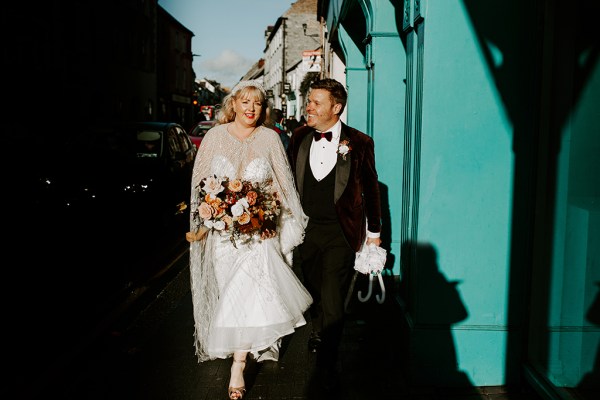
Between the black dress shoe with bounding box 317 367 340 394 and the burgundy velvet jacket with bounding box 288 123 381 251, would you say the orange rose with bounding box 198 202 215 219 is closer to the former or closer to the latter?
the burgundy velvet jacket with bounding box 288 123 381 251

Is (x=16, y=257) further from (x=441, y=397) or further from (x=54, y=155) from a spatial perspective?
(x=441, y=397)

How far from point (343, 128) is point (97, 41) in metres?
27.7

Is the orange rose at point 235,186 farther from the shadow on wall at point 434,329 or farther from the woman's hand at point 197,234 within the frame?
the shadow on wall at point 434,329

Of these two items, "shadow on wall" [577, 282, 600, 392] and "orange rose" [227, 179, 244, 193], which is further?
"orange rose" [227, 179, 244, 193]

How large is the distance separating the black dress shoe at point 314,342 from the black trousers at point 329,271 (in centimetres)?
46

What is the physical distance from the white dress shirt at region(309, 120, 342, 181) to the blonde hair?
0.45 meters

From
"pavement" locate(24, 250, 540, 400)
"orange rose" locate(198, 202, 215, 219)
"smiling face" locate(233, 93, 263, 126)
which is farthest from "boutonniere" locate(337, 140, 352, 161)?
"pavement" locate(24, 250, 540, 400)

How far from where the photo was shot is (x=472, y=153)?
3.62 meters

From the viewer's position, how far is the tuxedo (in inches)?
156

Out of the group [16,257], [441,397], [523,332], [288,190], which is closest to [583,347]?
[523,332]

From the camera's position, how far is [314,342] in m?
4.52

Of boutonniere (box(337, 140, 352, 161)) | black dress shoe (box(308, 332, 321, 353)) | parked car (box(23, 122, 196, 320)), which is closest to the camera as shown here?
boutonniere (box(337, 140, 352, 161))

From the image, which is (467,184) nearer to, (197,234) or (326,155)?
(326,155)

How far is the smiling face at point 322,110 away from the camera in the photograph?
4027 mm
